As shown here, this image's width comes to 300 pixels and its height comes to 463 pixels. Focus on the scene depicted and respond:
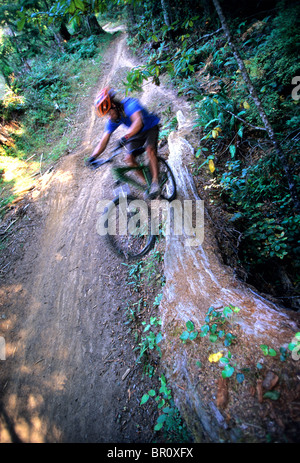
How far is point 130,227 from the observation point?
197 inches

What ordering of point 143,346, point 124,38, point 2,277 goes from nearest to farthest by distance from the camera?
point 143,346 < point 2,277 < point 124,38

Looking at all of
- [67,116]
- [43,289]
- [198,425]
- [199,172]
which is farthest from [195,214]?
[67,116]

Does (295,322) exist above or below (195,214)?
below

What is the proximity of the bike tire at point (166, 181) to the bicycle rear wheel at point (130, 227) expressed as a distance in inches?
20.4

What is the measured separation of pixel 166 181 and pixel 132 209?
1.01 metres

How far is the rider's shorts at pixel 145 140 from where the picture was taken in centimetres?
404

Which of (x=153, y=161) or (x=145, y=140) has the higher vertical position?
(x=145, y=140)

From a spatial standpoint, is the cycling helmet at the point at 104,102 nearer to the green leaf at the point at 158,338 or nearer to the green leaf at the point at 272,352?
the green leaf at the point at 158,338

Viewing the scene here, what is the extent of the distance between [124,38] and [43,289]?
Result: 21.9m

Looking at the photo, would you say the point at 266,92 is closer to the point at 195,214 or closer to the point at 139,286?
the point at 195,214

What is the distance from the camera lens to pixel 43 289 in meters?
5.16

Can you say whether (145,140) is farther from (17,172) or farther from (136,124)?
(17,172)

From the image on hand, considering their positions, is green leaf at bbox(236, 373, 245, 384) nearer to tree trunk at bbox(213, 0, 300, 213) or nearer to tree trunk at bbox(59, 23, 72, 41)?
tree trunk at bbox(213, 0, 300, 213)

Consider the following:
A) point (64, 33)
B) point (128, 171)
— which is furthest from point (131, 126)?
point (64, 33)
